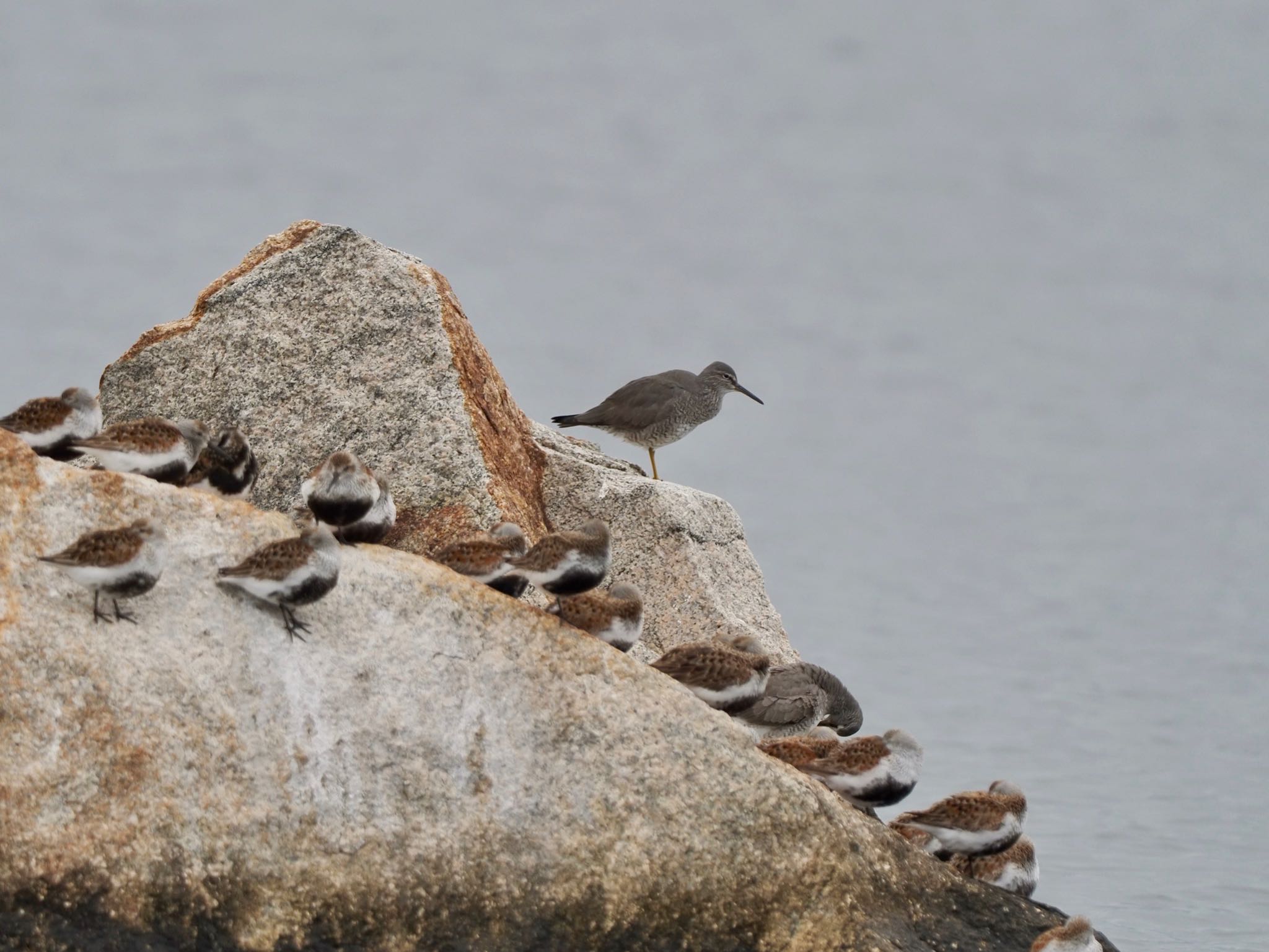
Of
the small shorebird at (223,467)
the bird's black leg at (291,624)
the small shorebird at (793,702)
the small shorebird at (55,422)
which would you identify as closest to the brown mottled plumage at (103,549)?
the bird's black leg at (291,624)

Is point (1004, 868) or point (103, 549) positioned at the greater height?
point (103, 549)

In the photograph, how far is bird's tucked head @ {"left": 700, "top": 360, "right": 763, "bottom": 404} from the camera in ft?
64.2

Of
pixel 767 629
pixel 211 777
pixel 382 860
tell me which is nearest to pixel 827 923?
pixel 382 860

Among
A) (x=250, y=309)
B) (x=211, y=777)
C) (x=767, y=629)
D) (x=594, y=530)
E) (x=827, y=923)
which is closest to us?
(x=211, y=777)

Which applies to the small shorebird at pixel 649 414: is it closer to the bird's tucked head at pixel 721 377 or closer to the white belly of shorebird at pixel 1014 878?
the bird's tucked head at pixel 721 377

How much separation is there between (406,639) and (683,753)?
1.69 m

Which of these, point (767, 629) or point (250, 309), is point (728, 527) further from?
point (250, 309)

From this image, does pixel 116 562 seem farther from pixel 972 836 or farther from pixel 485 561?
pixel 972 836

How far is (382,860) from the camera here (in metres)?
8.68

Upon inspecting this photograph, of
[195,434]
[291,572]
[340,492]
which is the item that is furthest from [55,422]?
[291,572]

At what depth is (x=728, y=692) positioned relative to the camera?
10.6m

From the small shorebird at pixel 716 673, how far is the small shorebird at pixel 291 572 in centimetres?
235

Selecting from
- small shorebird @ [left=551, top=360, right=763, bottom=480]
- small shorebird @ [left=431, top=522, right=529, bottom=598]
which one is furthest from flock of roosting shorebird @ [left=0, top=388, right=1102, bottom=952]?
small shorebird @ [left=551, top=360, right=763, bottom=480]

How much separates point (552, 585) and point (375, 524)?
126 centimetres
